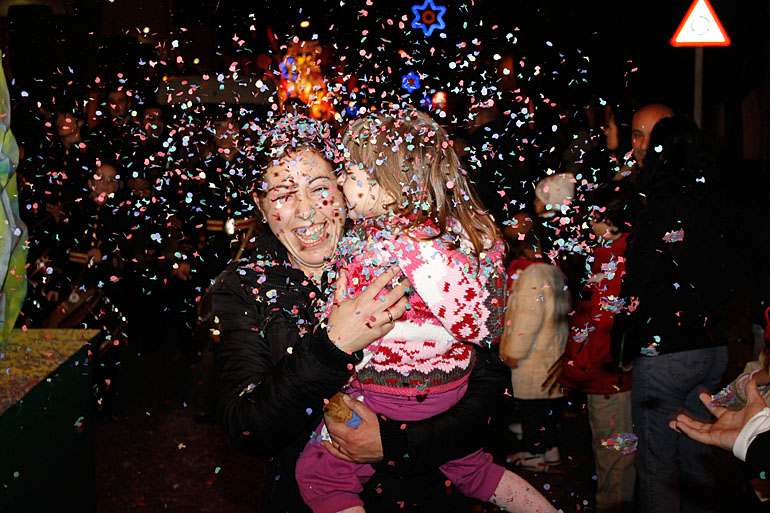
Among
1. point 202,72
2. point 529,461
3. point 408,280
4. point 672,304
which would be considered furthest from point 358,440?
point 529,461

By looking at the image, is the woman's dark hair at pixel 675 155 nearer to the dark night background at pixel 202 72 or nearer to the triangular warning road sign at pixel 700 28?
the dark night background at pixel 202 72

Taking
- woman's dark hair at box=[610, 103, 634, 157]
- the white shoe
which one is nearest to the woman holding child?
woman's dark hair at box=[610, 103, 634, 157]

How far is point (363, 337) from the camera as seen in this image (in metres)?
1.93

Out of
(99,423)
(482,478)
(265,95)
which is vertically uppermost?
(265,95)

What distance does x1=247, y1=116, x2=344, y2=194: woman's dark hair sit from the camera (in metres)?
2.44

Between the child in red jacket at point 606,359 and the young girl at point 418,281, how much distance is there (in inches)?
62.3

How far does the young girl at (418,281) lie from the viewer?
82.1 inches

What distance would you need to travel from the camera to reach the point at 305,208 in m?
2.40

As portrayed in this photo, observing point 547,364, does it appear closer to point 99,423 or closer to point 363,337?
point 363,337

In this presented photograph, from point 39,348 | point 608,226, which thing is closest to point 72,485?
point 39,348

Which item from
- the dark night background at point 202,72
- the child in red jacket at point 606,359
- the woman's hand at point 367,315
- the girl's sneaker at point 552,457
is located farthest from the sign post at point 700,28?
the woman's hand at point 367,315

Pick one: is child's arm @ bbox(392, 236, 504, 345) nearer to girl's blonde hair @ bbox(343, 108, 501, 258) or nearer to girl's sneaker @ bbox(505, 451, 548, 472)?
girl's blonde hair @ bbox(343, 108, 501, 258)

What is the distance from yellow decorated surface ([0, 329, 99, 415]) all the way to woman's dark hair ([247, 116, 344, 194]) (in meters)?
1.18

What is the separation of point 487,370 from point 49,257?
11.9 ft
